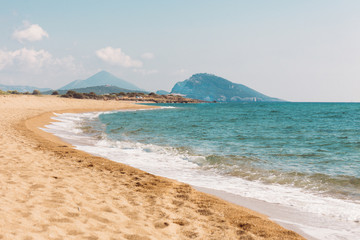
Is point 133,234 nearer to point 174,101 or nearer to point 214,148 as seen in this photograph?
point 214,148

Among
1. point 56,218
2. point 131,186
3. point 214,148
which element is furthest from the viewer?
point 214,148

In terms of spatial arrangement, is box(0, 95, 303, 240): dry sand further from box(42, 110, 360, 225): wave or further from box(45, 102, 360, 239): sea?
box(42, 110, 360, 225): wave

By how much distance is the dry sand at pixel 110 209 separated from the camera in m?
4.21

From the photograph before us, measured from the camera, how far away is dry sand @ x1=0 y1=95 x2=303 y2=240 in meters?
4.21

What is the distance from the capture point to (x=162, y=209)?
561 cm

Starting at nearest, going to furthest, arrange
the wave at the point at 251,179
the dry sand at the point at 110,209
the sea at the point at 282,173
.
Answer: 1. the dry sand at the point at 110,209
2. the sea at the point at 282,173
3. the wave at the point at 251,179

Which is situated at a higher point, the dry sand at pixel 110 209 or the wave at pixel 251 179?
→ the dry sand at pixel 110 209

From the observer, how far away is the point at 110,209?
525 centimetres

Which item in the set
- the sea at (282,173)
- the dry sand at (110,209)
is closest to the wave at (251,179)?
the sea at (282,173)

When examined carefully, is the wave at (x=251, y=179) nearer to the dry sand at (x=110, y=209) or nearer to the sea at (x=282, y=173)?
the sea at (x=282, y=173)

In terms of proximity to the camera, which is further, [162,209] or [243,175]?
[243,175]

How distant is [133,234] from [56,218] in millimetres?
1529

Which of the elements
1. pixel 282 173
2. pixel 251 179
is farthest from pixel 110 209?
pixel 282 173

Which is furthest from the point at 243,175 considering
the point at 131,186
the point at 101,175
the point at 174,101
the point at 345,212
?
the point at 174,101
